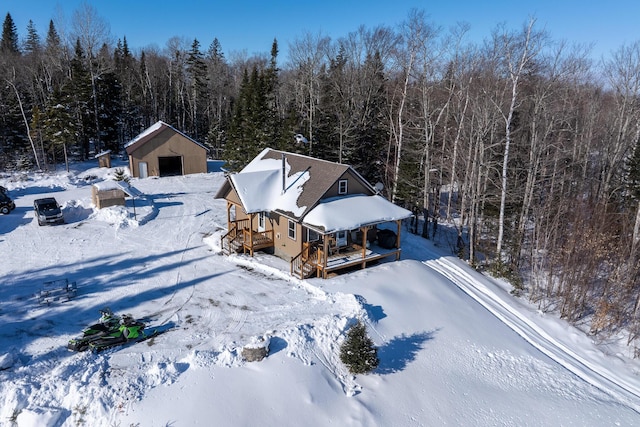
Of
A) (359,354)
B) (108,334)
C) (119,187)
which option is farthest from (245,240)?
(119,187)

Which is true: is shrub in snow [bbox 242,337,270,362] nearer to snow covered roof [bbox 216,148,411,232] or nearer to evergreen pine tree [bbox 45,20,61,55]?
snow covered roof [bbox 216,148,411,232]

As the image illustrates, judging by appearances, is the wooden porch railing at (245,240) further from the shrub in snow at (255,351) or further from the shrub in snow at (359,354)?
the shrub in snow at (359,354)

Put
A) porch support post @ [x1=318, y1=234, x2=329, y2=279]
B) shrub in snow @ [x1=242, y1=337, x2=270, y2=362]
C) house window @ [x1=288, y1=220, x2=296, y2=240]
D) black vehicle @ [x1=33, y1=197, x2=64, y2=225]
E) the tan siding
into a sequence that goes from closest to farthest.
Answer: shrub in snow @ [x1=242, y1=337, x2=270, y2=362], porch support post @ [x1=318, y1=234, x2=329, y2=279], house window @ [x1=288, y1=220, x2=296, y2=240], the tan siding, black vehicle @ [x1=33, y1=197, x2=64, y2=225]

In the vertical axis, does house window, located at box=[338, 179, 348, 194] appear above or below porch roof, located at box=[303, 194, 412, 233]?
above

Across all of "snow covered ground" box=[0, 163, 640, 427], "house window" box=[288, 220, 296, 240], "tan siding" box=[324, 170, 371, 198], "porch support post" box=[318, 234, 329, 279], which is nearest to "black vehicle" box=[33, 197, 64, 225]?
"snow covered ground" box=[0, 163, 640, 427]

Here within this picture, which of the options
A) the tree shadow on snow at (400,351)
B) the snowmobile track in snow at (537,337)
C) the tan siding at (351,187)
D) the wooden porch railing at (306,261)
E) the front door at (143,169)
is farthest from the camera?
the front door at (143,169)

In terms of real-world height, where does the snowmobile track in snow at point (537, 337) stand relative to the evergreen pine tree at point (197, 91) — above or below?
below

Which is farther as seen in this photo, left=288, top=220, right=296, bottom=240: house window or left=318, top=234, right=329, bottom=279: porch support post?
left=288, top=220, right=296, bottom=240: house window

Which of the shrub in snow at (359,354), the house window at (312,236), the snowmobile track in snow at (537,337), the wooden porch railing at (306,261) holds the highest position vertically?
the house window at (312,236)

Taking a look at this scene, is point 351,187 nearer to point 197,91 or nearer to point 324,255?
point 324,255

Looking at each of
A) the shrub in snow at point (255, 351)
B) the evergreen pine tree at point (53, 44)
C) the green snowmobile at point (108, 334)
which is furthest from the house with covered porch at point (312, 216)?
the evergreen pine tree at point (53, 44)
